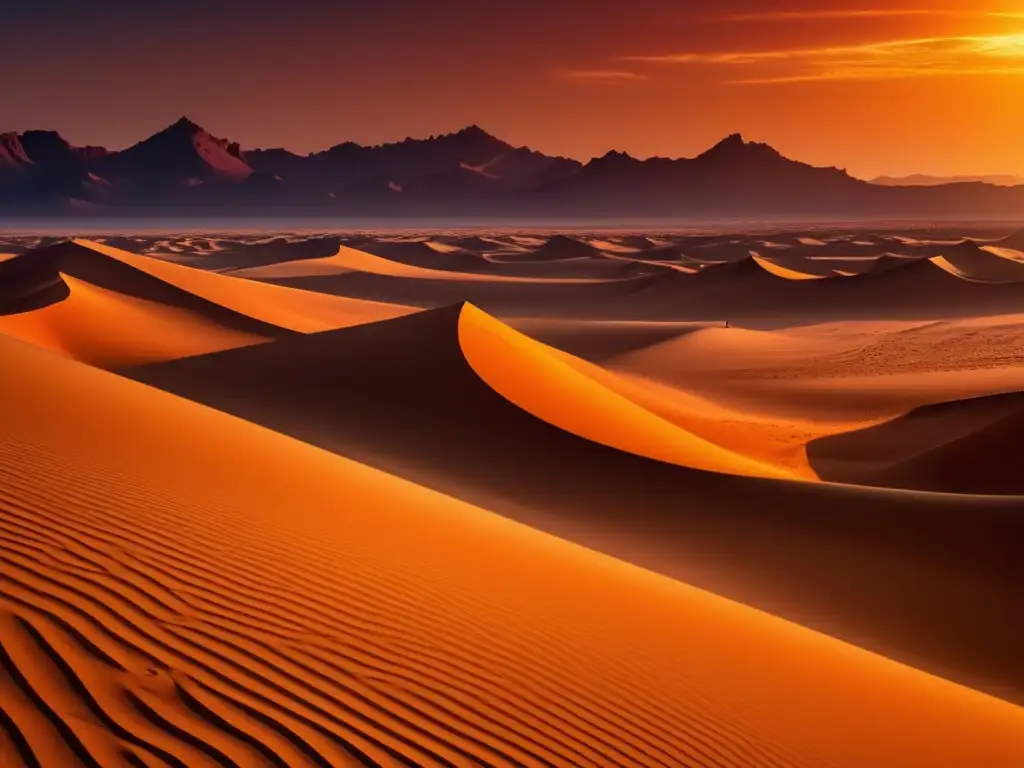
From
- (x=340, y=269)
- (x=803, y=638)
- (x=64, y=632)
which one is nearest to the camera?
(x=64, y=632)

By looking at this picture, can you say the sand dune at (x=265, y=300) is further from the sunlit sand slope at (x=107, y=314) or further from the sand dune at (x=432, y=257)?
the sand dune at (x=432, y=257)

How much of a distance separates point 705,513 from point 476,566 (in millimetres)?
4819

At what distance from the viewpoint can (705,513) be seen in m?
10.6

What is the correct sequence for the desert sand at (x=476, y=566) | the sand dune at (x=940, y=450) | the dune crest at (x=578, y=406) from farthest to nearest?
1. the sand dune at (x=940, y=450)
2. the dune crest at (x=578, y=406)
3. the desert sand at (x=476, y=566)

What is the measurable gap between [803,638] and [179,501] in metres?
4.29

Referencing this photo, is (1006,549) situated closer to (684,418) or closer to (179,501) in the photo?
(179,501)

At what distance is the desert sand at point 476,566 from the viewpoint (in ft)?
11.9

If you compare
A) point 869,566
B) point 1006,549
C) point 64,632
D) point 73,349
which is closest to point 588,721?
point 64,632

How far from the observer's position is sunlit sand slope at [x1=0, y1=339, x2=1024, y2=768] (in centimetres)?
335

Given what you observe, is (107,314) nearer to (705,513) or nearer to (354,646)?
(705,513)

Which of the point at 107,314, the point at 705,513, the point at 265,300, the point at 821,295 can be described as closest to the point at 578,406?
the point at 705,513

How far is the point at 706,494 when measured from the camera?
36.4 feet

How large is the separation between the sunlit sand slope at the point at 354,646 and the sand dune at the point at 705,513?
144 cm

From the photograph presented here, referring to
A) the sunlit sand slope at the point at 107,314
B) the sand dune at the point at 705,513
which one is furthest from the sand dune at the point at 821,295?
the sand dune at the point at 705,513
